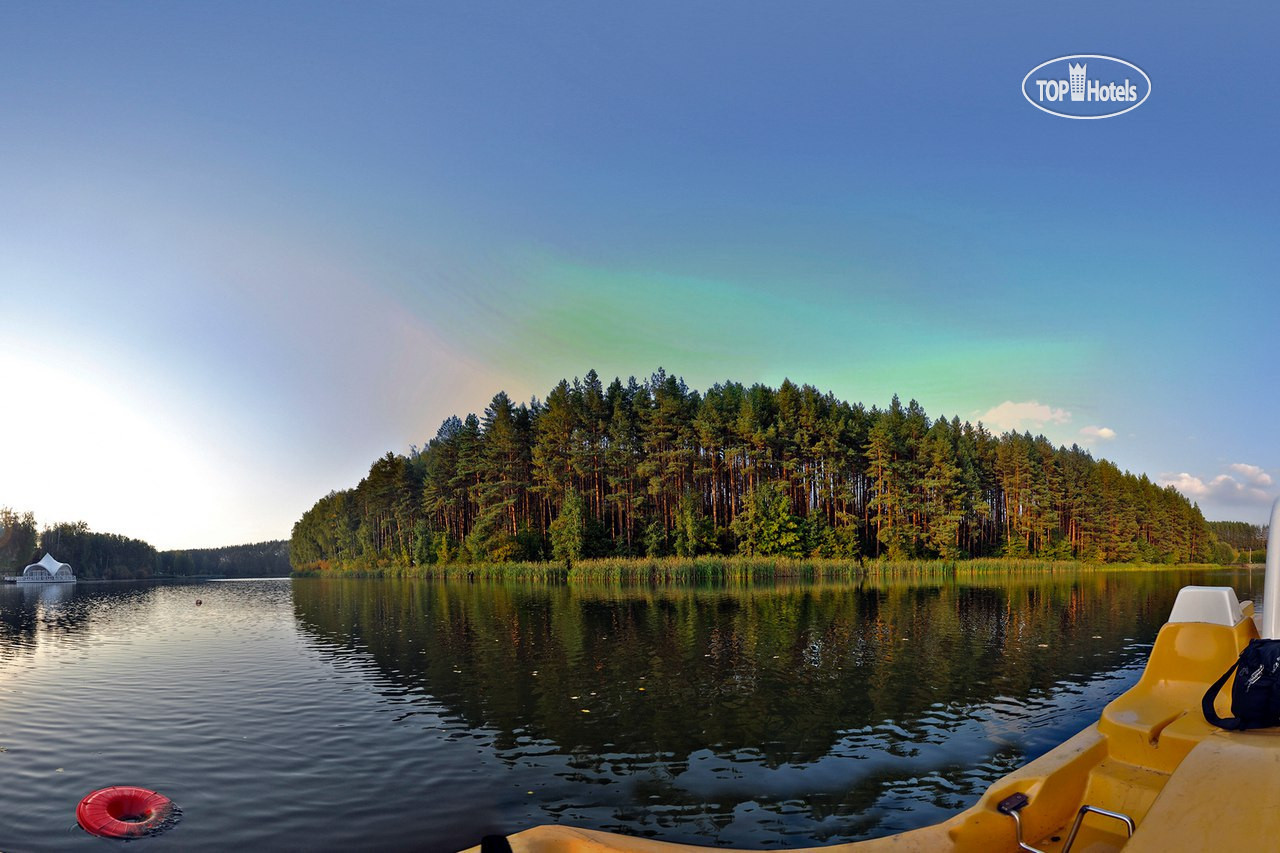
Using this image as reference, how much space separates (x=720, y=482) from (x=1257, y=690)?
6424 centimetres

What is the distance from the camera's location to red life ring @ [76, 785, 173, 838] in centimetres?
816

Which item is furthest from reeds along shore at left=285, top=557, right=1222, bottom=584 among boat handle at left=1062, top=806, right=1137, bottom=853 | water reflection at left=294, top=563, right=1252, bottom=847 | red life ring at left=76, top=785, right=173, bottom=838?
boat handle at left=1062, top=806, right=1137, bottom=853

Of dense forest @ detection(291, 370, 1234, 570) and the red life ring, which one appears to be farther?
dense forest @ detection(291, 370, 1234, 570)

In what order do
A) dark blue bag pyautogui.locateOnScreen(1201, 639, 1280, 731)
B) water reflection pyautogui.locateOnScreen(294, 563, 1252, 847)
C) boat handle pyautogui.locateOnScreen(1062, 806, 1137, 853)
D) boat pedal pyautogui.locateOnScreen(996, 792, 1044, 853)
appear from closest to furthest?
boat handle pyautogui.locateOnScreen(1062, 806, 1137, 853) → dark blue bag pyautogui.locateOnScreen(1201, 639, 1280, 731) → boat pedal pyautogui.locateOnScreen(996, 792, 1044, 853) → water reflection pyautogui.locateOnScreen(294, 563, 1252, 847)

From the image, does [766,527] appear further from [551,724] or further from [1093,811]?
[1093,811]

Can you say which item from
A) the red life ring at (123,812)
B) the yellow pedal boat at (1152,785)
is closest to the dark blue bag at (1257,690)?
the yellow pedal boat at (1152,785)

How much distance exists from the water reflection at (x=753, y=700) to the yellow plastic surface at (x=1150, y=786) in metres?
2.84

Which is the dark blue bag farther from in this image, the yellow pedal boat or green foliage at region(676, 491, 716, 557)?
green foliage at region(676, 491, 716, 557)

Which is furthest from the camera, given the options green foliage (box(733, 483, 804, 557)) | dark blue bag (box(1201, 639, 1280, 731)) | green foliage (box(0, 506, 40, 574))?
green foliage (box(0, 506, 40, 574))

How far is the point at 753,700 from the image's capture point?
1338cm

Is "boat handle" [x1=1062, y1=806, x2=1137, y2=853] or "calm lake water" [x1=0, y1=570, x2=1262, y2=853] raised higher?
"boat handle" [x1=1062, y1=806, x2=1137, y2=853]

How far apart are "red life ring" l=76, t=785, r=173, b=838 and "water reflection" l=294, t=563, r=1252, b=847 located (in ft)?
13.1

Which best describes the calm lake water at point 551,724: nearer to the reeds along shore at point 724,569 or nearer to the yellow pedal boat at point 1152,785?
the yellow pedal boat at point 1152,785

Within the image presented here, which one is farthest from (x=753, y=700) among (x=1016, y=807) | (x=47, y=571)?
(x=47, y=571)
